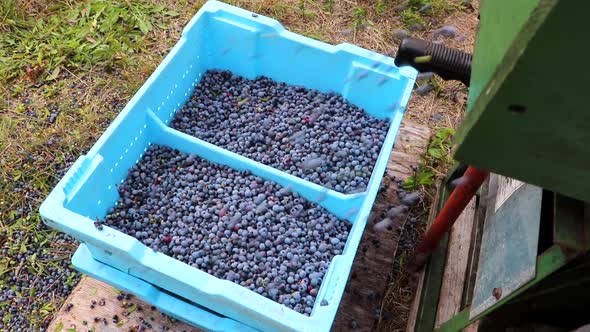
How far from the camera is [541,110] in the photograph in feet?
2.03

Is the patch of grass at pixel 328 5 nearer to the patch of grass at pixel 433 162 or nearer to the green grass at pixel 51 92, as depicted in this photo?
the green grass at pixel 51 92

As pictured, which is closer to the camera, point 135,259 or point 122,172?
point 135,259

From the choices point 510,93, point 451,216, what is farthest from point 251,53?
point 510,93

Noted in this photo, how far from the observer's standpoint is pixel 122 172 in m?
1.79

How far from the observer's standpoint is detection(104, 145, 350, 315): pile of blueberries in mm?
1598

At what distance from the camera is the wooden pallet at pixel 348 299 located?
1688mm

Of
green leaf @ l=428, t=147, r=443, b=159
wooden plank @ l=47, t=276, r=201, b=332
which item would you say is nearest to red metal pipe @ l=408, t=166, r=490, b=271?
green leaf @ l=428, t=147, r=443, b=159

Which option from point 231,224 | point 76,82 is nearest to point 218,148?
point 231,224

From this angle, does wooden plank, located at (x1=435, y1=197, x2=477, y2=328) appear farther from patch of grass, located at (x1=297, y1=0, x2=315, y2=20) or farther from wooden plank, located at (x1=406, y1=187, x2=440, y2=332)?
patch of grass, located at (x1=297, y1=0, x2=315, y2=20)

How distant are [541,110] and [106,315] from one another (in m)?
1.48

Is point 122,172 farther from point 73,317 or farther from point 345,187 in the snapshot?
point 345,187

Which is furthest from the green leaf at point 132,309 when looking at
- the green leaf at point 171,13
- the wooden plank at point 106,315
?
the green leaf at point 171,13

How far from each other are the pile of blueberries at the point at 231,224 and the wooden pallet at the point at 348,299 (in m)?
0.20

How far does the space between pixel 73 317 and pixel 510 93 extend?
1.53m
